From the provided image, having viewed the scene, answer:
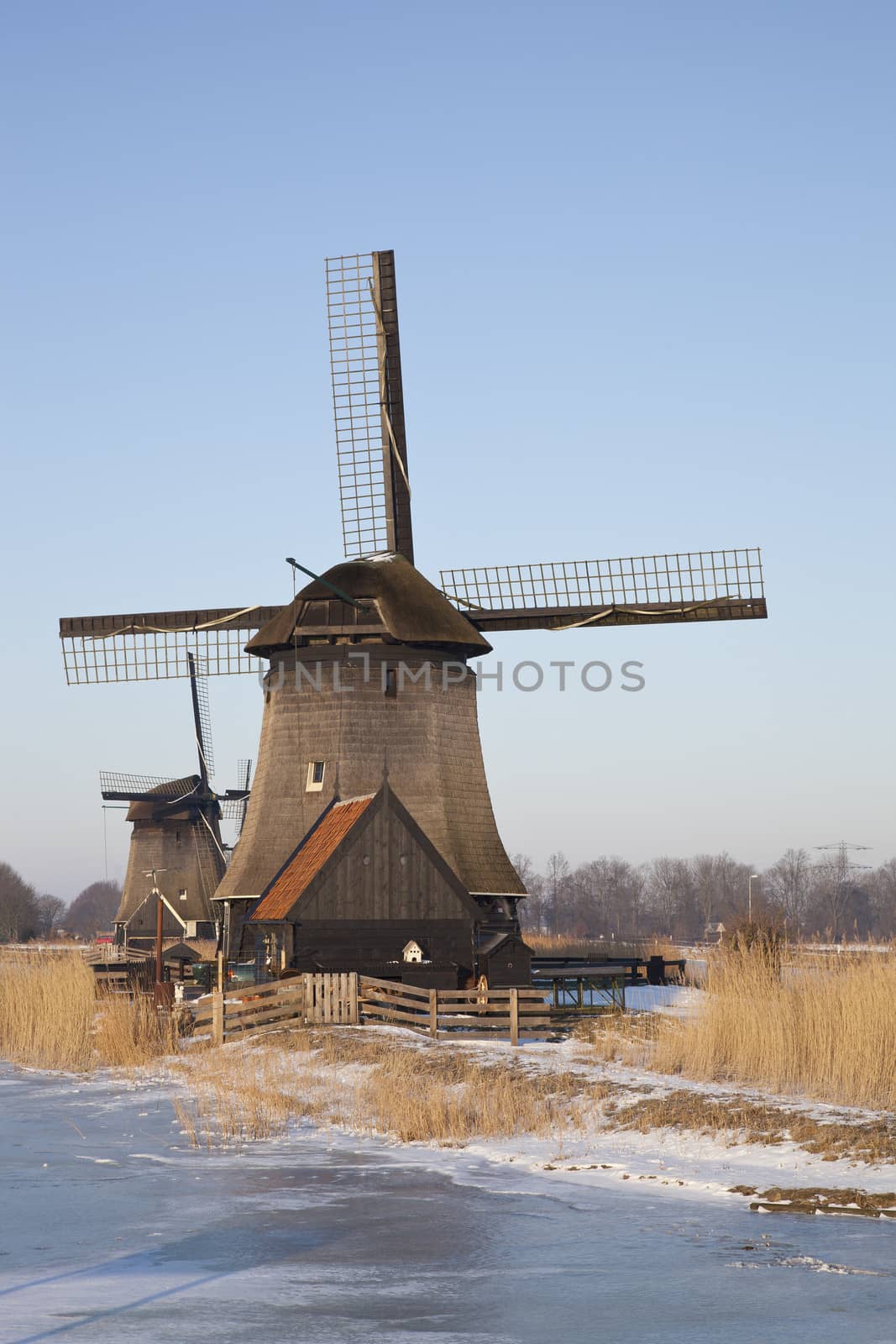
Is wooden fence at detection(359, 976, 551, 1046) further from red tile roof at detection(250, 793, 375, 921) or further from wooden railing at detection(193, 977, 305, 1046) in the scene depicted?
red tile roof at detection(250, 793, 375, 921)

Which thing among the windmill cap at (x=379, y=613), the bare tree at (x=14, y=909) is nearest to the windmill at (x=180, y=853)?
the windmill cap at (x=379, y=613)

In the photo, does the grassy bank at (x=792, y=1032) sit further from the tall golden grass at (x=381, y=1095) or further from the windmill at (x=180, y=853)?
the windmill at (x=180, y=853)

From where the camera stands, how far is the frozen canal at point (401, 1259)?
909 cm

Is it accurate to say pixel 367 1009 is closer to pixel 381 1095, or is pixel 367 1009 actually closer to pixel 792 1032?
pixel 381 1095

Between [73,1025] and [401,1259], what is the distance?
17172mm

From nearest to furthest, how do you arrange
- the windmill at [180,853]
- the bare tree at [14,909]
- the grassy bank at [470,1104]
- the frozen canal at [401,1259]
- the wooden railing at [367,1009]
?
1. the frozen canal at [401,1259]
2. the grassy bank at [470,1104]
3. the wooden railing at [367,1009]
4. the windmill at [180,853]
5. the bare tree at [14,909]

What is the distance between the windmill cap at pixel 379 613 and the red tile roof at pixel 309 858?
3.51m

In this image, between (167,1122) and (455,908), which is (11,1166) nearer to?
(167,1122)

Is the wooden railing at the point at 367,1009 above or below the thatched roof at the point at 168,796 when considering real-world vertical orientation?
below

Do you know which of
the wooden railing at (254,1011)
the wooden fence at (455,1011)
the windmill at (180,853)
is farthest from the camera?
the windmill at (180,853)

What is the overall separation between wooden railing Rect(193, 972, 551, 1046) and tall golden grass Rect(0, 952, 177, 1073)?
1070 millimetres

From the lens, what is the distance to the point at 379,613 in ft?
105

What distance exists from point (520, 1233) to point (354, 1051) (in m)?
10.00

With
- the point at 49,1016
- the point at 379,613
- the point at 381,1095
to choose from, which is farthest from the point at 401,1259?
the point at 379,613
